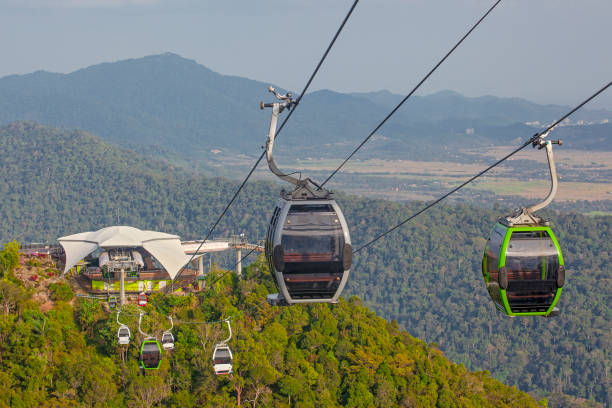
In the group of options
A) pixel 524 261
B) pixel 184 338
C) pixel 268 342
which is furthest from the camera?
pixel 268 342

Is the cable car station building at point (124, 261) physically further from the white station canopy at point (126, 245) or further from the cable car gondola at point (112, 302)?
the cable car gondola at point (112, 302)

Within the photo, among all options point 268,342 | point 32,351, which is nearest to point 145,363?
point 32,351

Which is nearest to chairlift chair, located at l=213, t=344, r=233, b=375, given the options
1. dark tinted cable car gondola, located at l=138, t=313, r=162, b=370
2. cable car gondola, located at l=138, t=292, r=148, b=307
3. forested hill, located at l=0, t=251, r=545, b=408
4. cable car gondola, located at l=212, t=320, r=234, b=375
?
cable car gondola, located at l=212, t=320, r=234, b=375

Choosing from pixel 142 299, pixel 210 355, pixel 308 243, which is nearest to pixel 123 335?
pixel 210 355

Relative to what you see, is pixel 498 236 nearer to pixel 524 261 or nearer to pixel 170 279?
pixel 524 261

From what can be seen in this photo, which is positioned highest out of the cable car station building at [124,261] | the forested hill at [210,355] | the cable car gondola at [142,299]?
the cable car station building at [124,261]

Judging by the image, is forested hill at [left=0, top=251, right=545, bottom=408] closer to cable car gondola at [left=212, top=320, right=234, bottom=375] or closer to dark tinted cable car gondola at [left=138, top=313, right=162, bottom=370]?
dark tinted cable car gondola at [left=138, top=313, right=162, bottom=370]

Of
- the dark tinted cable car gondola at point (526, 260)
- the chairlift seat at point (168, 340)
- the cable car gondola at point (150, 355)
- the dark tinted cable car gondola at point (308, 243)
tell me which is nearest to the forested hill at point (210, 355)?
the chairlift seat at point (168, 340)
